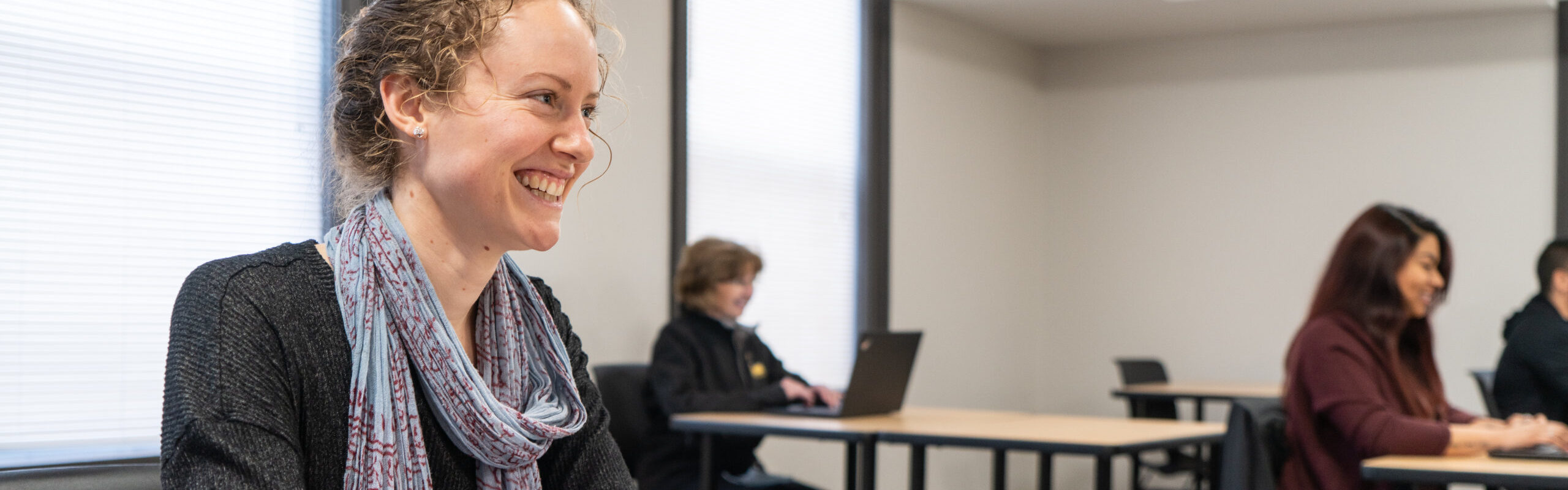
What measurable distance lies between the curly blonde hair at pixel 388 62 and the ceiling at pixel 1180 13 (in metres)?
4.64

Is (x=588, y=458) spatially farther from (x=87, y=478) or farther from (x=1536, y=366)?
(x=1536, y=366)

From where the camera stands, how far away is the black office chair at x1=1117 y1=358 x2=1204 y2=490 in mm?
5195

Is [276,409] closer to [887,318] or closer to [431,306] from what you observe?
[431,306]

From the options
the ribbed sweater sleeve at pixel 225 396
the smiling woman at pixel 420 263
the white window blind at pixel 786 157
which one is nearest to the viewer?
the ribbed sweater sleeve at pixel 225 396

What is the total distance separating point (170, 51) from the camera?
9.12 ft

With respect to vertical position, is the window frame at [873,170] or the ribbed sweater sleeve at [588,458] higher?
the window frame at [873,170]

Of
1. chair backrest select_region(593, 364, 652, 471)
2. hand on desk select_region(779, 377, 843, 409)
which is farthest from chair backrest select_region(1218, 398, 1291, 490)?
chair backrest select_region(593, 364, 652, 471)

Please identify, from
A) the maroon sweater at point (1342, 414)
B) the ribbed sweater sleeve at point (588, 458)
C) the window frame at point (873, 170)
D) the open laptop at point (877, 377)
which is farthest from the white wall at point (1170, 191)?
the ribbed sweater sleeve at point (588, 458)

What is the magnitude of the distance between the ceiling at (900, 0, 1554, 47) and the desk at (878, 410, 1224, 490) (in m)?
2.74

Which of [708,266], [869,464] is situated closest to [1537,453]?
[869,464]

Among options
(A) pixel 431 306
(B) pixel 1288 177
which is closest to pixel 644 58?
(A) pixel 431 306

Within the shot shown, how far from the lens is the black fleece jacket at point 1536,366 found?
3420mm

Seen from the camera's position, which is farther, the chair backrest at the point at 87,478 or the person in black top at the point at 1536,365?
the person in black top at the point at 1536,365

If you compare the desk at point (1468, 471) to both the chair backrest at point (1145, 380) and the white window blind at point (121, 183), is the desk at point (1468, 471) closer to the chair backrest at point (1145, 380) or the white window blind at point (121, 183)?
the white window blind at point (121, 183)
